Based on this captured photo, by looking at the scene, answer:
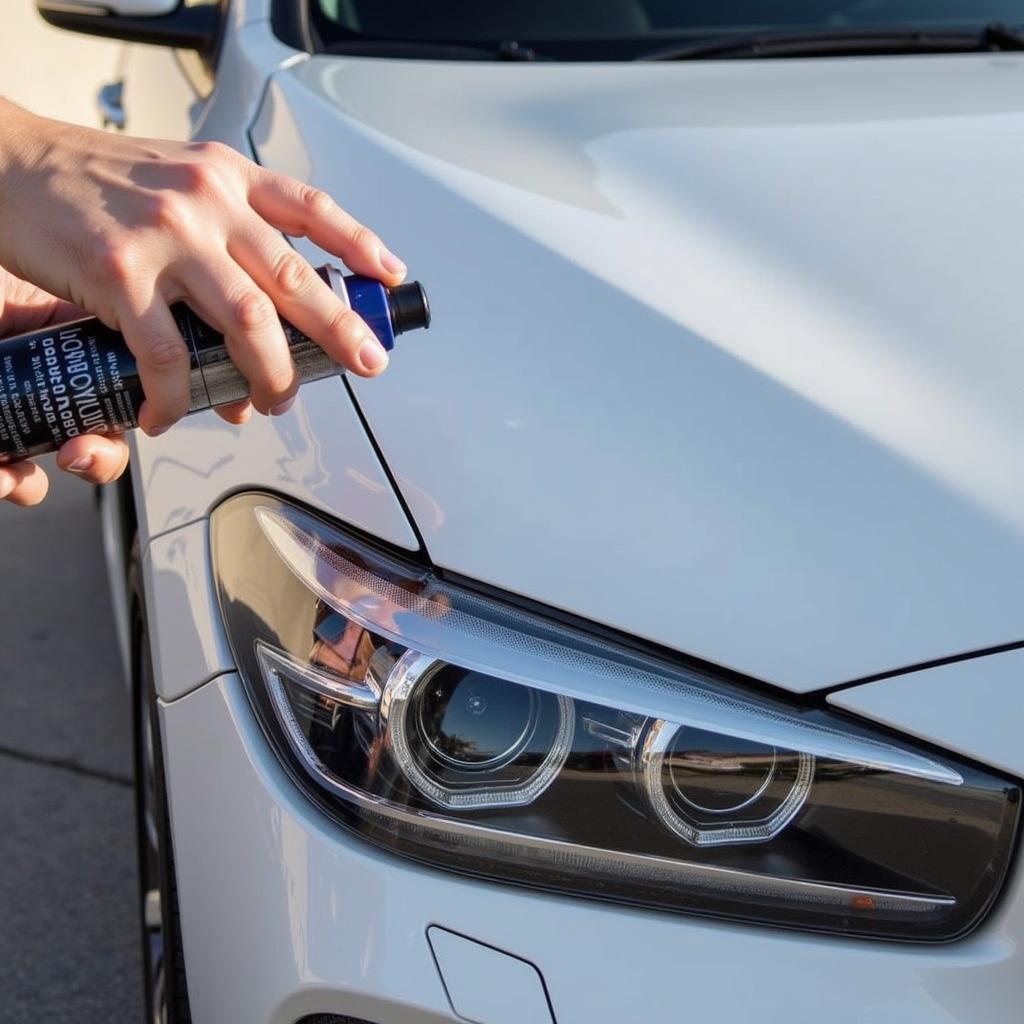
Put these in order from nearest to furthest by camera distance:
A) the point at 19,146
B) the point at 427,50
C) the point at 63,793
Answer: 1. the point at 19,146
2. the point at 427,50
3. the point at 63,793

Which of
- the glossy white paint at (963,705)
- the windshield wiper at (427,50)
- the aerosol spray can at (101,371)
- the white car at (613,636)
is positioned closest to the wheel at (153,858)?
the white car at (613,636)

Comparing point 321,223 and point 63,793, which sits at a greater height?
point 321,223

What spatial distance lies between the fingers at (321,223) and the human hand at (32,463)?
0.25 metres

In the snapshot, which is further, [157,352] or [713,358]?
[713,358]

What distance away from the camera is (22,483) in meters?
1.24

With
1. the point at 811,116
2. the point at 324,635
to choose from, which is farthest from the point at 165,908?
the point at 811,116

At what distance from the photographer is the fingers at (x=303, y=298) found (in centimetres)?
102

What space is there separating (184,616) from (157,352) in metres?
0.37

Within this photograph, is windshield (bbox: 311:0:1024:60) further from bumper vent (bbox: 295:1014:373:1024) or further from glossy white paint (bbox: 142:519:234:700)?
bumper vent (bbox: 295:1014:373:1024)

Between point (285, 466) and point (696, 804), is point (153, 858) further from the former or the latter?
point (696, 804)

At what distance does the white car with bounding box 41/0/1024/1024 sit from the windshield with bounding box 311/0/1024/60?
25.3 inches

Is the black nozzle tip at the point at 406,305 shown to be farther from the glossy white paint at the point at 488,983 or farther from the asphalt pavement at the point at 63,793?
the asphalt pavement at the point at 63,793

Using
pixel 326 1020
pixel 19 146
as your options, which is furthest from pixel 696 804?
pixel 19 146

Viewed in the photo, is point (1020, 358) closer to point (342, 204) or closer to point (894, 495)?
point (894, 495)
